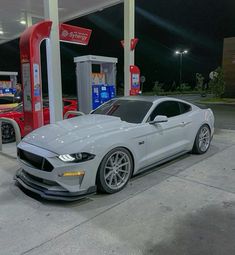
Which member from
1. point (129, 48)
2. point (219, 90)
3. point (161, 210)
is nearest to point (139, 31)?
point (219, 90)

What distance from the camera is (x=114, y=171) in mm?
3859

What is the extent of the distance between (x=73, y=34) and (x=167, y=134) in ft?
15.9

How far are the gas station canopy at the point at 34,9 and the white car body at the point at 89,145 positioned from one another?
8.23 metres

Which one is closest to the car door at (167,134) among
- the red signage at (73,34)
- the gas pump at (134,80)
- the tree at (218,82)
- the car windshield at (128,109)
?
the car windshield at (128,109)

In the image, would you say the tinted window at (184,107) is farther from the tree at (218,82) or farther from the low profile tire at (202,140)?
the tree at (218,82)

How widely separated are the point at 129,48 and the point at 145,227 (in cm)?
778

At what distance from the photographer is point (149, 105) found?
4742 millimetres

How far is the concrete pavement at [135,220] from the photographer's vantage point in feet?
8.76

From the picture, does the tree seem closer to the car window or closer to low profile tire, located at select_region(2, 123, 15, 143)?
the car window

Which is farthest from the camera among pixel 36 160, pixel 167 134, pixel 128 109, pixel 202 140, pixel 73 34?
pixel 73 34

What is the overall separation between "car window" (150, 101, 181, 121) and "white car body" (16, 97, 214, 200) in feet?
0.25

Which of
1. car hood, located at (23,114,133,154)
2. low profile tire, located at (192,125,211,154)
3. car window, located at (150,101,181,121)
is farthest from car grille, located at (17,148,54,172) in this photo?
low profile tire, located at (192,125,211,154)

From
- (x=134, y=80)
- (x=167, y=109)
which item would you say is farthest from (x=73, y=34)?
(x=167, y=109)

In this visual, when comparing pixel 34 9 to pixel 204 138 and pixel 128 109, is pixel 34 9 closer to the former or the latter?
pixel 128 109
